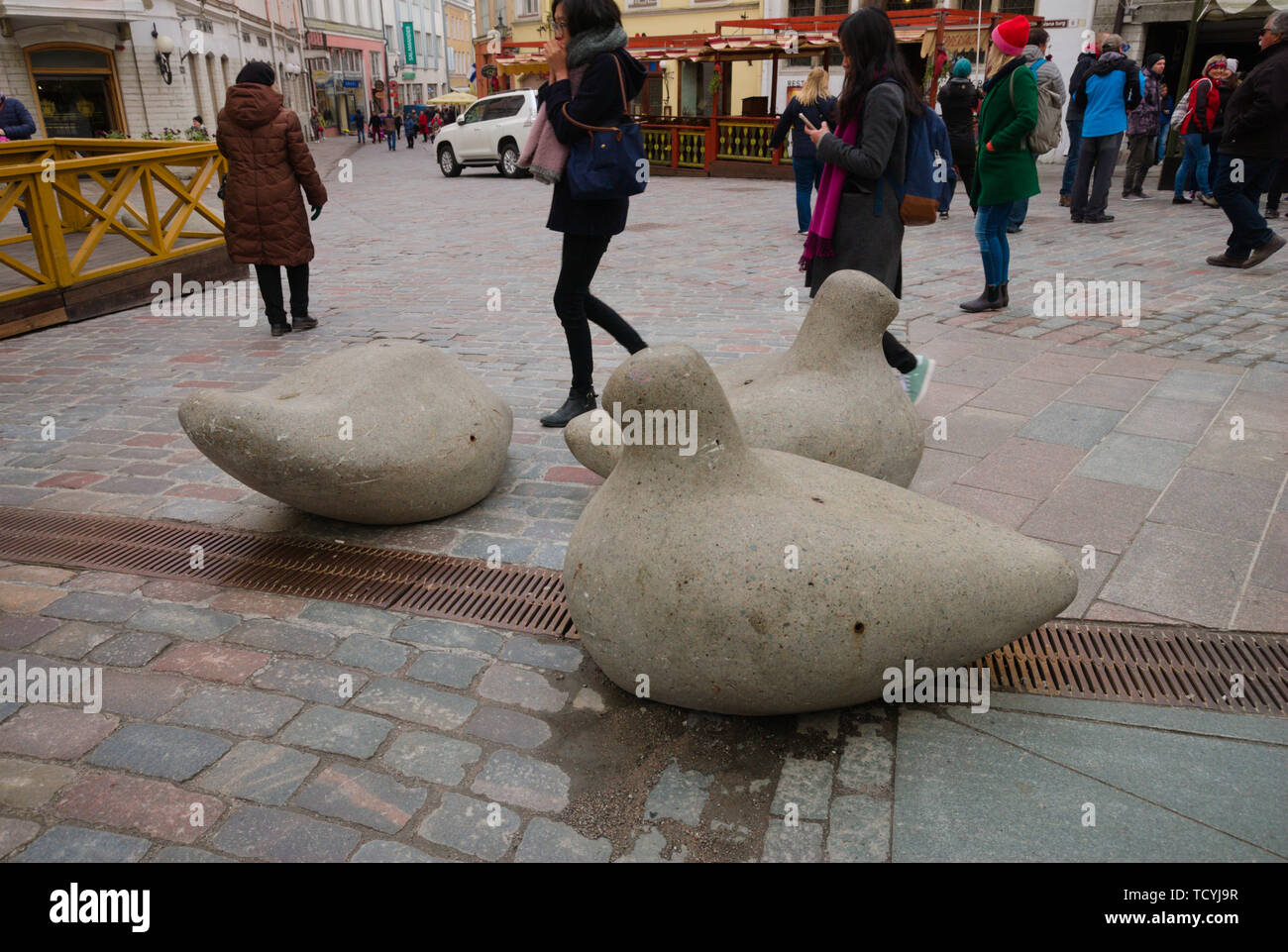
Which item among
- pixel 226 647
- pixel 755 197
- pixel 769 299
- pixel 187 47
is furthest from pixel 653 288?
pixel 187 47

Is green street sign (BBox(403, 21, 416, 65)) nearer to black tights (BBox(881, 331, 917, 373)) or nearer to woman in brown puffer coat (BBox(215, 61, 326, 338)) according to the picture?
woman in brown puffer coat (BBox(215, 61, 326, 338))

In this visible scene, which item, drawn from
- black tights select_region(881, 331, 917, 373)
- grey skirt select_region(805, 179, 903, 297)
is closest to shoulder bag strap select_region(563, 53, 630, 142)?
grey skirt select_region(805, 179, 903, 297)

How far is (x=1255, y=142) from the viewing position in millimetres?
7965

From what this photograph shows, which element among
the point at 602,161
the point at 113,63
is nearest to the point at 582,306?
the point at 602,161

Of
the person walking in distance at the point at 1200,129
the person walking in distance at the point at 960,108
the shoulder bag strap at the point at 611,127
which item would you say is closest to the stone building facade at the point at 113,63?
the person walking in distance at the point at 960,108

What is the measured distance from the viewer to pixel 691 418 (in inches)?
94.1

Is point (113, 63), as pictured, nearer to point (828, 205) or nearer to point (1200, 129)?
point (1200, 129)

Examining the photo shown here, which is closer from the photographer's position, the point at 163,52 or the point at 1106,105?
the point at 1106,105

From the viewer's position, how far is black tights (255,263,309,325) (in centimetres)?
700

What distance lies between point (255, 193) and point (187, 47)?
25817mm

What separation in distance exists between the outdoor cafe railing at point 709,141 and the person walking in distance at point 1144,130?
22.1 feet

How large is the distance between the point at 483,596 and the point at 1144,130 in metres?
13.8

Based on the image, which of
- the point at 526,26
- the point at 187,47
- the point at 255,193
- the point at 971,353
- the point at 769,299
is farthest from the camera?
the point at 526,26

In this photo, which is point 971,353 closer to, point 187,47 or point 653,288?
point 653,288
